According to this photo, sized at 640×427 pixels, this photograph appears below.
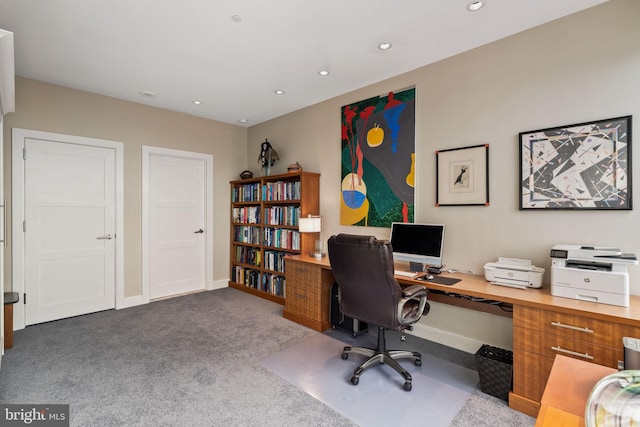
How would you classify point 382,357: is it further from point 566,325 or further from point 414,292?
point 566,325

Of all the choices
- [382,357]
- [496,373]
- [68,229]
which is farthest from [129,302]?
[496,373]

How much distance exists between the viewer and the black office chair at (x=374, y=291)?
217 cm

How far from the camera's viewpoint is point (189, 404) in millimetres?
2039

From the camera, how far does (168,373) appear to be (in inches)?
95.2

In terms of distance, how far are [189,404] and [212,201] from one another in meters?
3.33

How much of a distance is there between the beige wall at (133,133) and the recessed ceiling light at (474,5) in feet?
12.7

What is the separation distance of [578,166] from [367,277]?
5.56 ft

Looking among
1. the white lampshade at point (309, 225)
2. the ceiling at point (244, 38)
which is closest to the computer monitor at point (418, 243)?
the white lampshade at point (309, 225)

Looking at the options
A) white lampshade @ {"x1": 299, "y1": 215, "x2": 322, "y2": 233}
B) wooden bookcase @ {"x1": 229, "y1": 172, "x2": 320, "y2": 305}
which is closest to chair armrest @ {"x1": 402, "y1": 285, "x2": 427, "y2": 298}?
white lampshade @ {"x1": 299, "y1": 215, "x2": 322, "y2": 233}

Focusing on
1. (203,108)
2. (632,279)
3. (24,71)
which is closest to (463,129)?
(632,279)

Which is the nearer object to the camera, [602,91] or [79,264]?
[602,91]

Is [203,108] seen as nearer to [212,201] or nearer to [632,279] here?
[212,201]

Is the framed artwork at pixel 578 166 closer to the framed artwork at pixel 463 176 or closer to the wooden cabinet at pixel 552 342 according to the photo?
the framed artwork at pixel 463 176

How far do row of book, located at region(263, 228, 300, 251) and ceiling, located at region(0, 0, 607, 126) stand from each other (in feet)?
5.85
